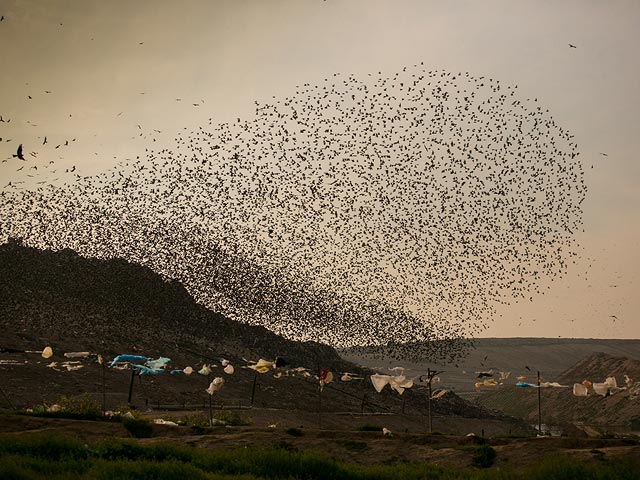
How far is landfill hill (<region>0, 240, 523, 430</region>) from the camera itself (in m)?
70.7

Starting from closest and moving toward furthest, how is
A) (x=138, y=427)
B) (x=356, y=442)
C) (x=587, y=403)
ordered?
1. (x=356, y=442)
2. (x=138, y=427)
3. (x=587, y=403)

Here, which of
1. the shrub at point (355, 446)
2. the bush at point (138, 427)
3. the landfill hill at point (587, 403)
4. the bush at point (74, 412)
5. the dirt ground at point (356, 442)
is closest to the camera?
the dirt ground at point (356, 442)

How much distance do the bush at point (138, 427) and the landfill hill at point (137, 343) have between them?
85.5 ft

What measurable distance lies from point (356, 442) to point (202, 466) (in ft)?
28.7

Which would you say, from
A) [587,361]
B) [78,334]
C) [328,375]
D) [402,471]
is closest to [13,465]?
[402,471]

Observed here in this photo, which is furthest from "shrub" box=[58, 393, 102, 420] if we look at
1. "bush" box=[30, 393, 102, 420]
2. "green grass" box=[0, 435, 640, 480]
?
"green grass" box=[0, 435, 640, 480]

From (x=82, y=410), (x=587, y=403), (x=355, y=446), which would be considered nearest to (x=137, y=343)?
(x=82, y=410)

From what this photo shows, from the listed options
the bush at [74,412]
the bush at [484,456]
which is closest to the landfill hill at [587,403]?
the bush at [484,456]

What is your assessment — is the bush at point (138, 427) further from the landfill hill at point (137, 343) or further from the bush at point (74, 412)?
the landfill hill at point (137, 343)

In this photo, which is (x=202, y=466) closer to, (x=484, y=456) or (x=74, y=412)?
(x=484, y=456)

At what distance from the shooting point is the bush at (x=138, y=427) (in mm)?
31203

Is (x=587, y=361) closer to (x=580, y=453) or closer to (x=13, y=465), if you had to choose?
(x=580, y=453)

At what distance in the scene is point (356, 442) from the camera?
3003 centimetres

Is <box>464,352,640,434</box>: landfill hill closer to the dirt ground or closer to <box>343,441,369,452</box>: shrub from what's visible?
the dirt ground
